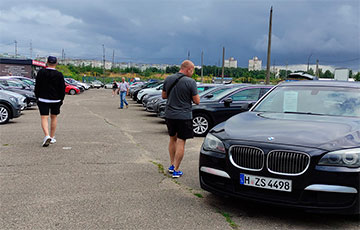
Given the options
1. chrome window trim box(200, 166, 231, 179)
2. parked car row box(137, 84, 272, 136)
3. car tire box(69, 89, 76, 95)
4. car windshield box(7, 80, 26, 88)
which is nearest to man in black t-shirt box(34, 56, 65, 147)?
parked car row box(137, 84, 272, 136)

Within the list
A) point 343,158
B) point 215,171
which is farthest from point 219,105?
point 343,158

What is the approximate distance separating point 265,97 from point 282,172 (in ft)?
7.11

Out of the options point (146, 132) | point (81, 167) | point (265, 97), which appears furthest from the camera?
point (146, 132)

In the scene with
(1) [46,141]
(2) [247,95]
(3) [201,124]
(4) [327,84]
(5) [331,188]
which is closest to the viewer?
(5) [331,188]

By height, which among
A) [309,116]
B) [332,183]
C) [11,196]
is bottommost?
[11,196]

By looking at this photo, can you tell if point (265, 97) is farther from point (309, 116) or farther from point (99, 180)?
point (99, 180)

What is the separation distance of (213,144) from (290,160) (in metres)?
0.94

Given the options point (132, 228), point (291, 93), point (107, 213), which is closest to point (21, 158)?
point (107, 213)

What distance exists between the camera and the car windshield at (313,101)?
4.60 m

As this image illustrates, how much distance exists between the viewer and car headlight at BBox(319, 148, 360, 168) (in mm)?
3314

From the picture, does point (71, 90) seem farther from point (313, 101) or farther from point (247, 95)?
point (313, 101)

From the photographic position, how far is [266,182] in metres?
3.54

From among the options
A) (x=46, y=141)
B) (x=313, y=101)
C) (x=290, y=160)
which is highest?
(x=313, y=101)

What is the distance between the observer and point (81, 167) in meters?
5.84
